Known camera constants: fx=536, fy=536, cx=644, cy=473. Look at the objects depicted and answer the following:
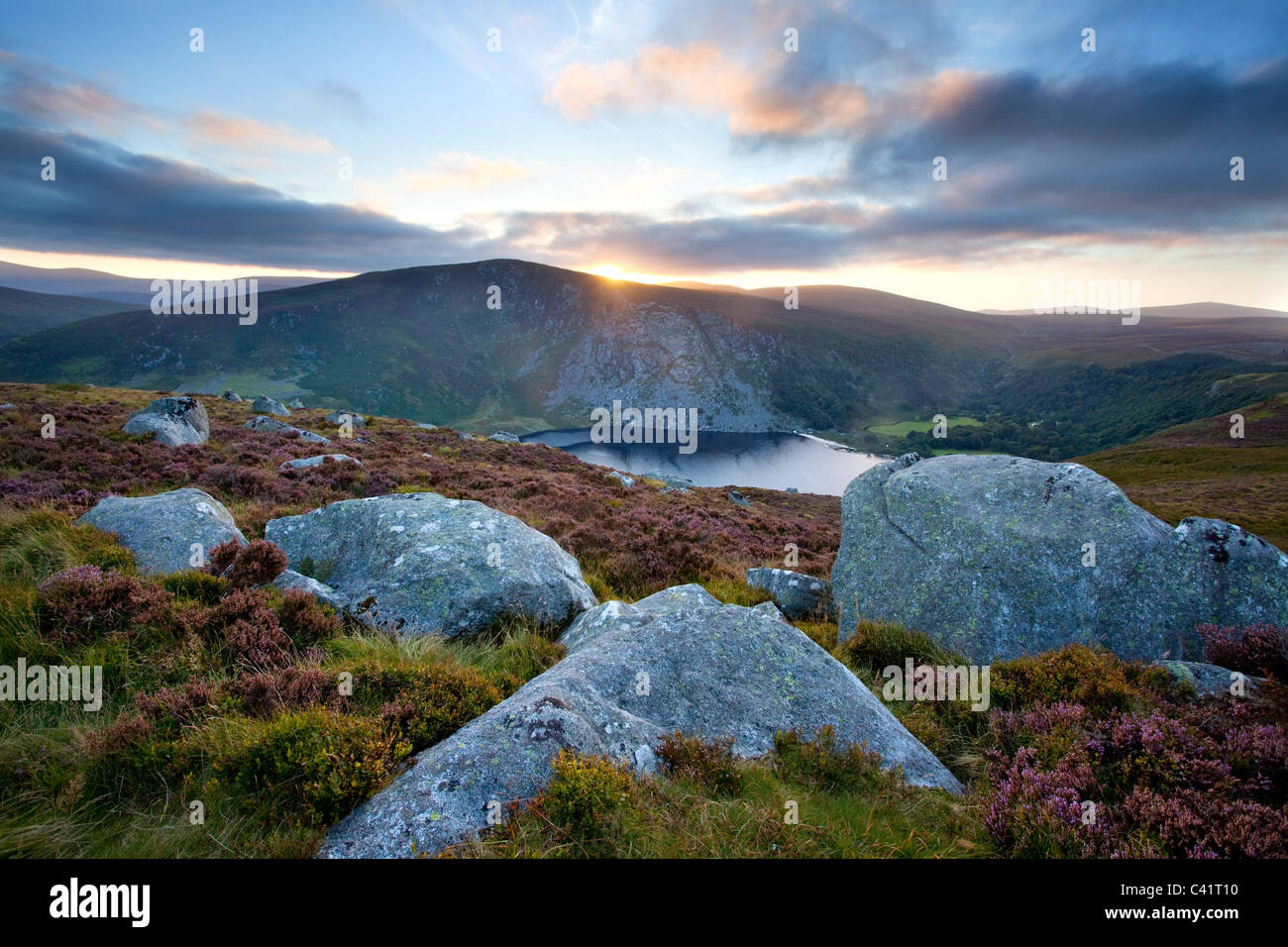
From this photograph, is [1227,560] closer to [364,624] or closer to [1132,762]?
[1132,762]

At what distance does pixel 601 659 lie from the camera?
6199 millimetres

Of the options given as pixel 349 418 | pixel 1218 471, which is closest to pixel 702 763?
pixel 349 418

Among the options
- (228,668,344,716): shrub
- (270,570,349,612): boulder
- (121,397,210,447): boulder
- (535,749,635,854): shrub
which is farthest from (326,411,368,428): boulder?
(535,749,635,854): shrub

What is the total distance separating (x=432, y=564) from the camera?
906cm

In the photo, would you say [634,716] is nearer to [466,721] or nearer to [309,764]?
[466,721]

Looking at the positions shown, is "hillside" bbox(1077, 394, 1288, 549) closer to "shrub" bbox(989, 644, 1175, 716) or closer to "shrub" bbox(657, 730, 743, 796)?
"shrub" bbox(989, 644, 1175, 716)

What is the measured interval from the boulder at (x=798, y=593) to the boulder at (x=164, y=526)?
1049cm

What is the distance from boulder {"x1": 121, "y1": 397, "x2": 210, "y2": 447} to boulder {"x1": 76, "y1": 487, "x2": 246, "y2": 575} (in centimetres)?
1541

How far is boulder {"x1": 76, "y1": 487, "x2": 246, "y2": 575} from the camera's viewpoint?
8.05 m

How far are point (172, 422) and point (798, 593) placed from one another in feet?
90.3

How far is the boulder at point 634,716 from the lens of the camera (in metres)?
3.82

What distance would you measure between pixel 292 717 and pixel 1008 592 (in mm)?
10462

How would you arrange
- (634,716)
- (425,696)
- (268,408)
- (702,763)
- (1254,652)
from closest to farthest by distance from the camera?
(702,763)
(425,696)
(634,716)
(1254,652)
(268,408)
